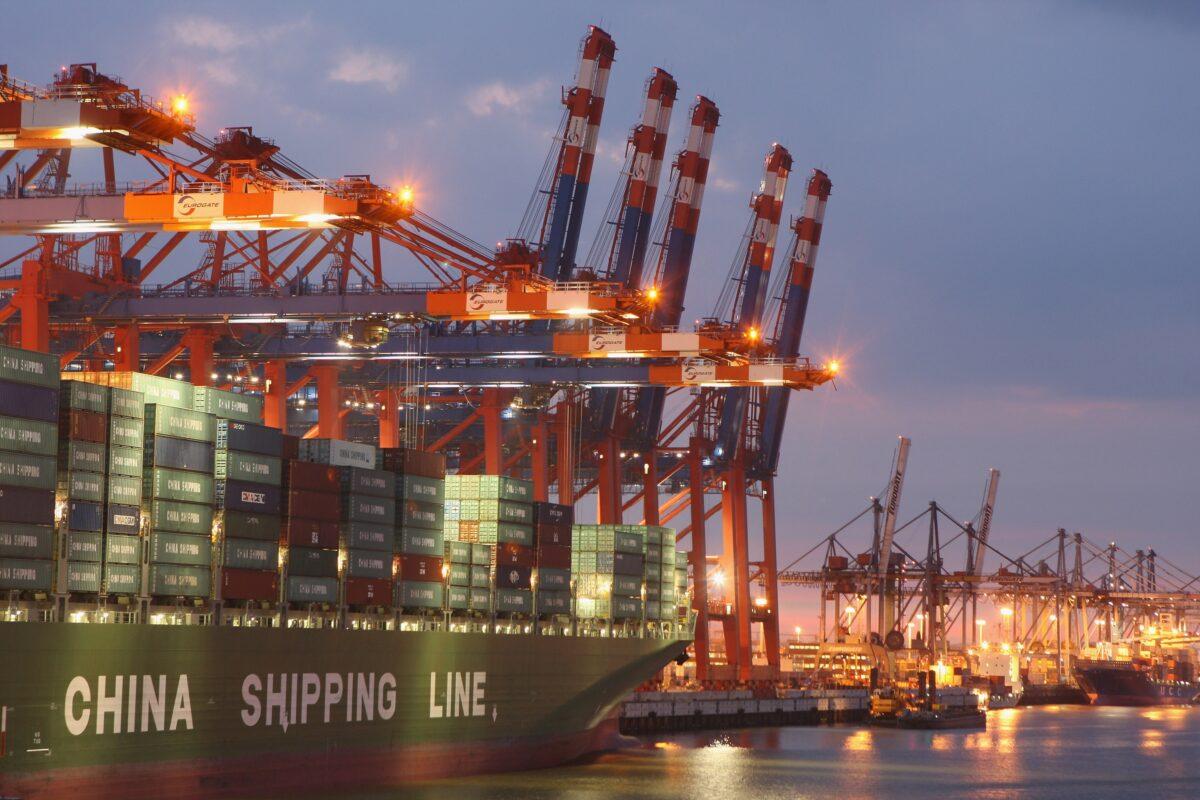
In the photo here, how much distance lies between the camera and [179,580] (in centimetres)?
3744

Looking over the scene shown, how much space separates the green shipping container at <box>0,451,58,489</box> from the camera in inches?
1303

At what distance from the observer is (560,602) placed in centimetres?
5256

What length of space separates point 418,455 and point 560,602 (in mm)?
8503

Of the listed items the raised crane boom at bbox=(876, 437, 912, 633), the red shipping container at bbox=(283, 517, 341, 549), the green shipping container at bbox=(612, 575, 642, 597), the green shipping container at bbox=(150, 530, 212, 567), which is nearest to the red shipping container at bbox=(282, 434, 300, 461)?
the red shipping container at bbox=(283, 517, 341, 549)

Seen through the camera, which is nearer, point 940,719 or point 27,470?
point 27,470

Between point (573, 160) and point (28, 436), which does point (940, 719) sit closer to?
Result: point (573, 160)

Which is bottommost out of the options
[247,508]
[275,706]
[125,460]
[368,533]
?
[275,706]

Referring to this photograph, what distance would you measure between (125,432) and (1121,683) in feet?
445

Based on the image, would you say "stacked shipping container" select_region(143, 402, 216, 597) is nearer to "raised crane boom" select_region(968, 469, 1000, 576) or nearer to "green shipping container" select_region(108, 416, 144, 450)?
"green shipping container" select_region(108, 416, 144, 450)

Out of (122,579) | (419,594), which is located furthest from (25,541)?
(419,594)

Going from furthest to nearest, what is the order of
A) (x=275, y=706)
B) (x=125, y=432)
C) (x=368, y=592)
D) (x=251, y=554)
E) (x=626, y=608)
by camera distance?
(x=626, y=608), (x=368, y=592), (x=275, y=706), (x=251, y=554), (x=125, y=432)

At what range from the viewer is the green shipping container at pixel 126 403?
3591 centimetres

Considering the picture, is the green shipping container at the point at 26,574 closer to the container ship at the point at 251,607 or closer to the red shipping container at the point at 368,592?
the container ship at the point at 251,607

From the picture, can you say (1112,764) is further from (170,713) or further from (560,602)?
(170,713)
